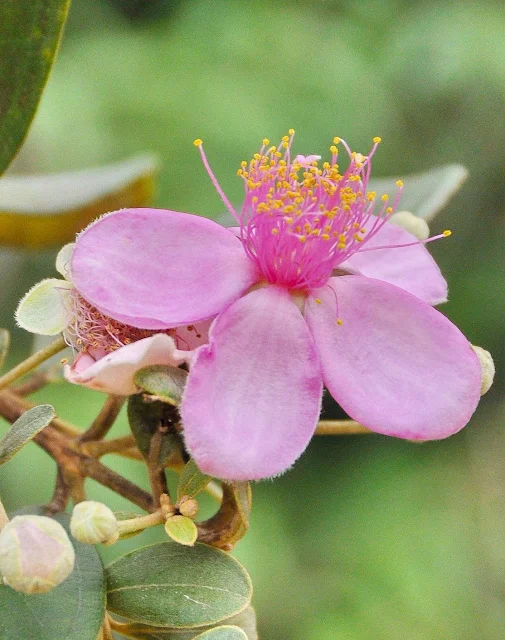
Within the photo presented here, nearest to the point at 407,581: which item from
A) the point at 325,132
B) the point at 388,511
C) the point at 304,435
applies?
the point at 388,511

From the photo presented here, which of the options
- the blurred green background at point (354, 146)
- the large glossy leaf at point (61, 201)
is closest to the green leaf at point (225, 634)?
the large glossy leaf at point (61, 201)

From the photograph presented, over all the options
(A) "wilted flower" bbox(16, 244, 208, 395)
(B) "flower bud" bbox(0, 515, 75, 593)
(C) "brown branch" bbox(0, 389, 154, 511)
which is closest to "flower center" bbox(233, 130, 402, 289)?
(A) "wilted flower" bbox(16, 244, 208, 395)

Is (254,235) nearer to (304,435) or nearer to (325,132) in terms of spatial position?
(304,435)

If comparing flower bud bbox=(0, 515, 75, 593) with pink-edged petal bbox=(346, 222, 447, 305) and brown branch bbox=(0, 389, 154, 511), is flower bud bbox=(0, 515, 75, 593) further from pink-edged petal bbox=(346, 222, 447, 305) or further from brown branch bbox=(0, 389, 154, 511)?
pink-edged petal bbox=(346, 222, 447, 305)

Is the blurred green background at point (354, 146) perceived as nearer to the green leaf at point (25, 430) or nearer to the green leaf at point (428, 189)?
A: the green leaf at point (428, 189)

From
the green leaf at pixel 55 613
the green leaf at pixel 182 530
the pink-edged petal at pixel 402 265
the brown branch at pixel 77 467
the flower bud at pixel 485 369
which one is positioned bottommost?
the brown branch at pixel 77 467
